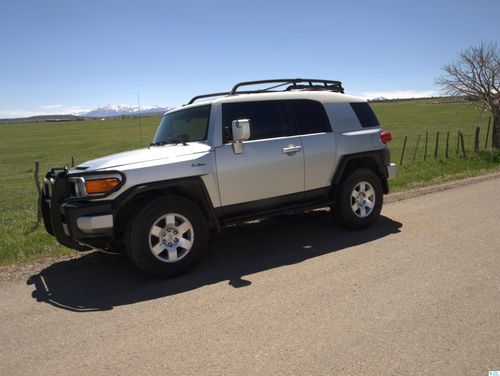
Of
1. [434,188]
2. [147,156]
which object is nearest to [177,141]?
[147,156]

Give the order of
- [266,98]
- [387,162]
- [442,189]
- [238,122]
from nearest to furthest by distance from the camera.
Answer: [238,122] < [266,98] < [387,162] < [442,189]

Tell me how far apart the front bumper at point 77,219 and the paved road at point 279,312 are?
0.50 m

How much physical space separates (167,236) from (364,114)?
11.8 feet

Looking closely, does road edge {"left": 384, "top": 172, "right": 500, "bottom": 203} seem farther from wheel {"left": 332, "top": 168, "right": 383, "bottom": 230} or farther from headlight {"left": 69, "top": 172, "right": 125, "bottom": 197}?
headlight {"left": 69, "top": 172, "right": 125, "bottom": 197}

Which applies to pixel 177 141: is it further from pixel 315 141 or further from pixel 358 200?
pixel 358 200

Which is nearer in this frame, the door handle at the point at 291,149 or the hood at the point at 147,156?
the hood at the point at 147,156

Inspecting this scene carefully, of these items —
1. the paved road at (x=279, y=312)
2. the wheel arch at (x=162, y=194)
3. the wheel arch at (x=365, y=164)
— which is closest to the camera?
the paved road at (x=279, y=312)

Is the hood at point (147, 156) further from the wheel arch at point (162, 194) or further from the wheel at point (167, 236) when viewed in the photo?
the wheel at point (167, 236)

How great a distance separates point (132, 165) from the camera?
4695 mm

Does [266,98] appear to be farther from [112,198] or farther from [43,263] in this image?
[43,263]

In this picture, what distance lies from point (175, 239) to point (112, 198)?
81cm

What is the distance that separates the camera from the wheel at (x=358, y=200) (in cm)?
619

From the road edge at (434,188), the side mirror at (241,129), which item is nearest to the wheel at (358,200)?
the side mirror at (241,129)

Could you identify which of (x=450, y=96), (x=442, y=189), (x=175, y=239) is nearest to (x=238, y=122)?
(x=175, y=239)
